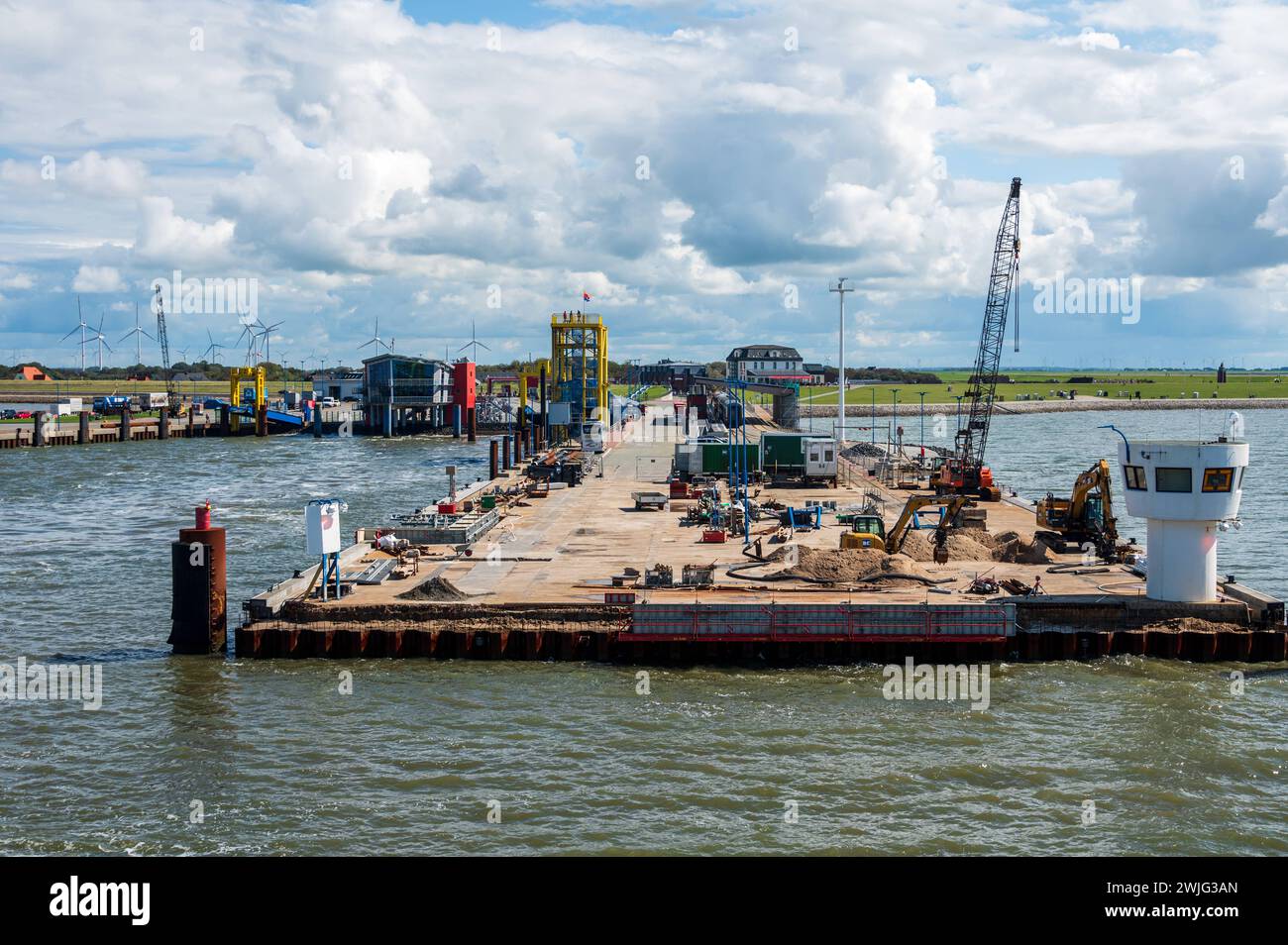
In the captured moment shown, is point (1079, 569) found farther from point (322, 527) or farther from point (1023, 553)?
point (322, 527)

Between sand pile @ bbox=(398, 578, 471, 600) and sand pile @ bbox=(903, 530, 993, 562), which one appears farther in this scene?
sand pile @ bbox=(903, 530, 993, 562)

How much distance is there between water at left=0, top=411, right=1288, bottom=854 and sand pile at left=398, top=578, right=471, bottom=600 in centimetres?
406

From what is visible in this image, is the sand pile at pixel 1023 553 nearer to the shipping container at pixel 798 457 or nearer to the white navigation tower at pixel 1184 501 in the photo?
the white navigation tower at pixel 1184 501

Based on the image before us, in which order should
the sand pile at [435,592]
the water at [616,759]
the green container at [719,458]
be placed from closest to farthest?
the water at [616,759] < the sand pile at [435,592] < the green container at [719,458]

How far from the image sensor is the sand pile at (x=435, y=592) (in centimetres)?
4856

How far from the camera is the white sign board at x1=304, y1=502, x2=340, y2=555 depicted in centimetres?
4752

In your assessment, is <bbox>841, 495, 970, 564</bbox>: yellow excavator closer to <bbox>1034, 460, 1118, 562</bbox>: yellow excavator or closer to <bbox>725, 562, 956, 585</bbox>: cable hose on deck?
<bbox>1034, 460, 1118, 562</bbox>: yellow excavator

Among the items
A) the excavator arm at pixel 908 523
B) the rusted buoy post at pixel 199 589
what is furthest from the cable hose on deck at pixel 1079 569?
the rusted buoy post at pixel 199 589

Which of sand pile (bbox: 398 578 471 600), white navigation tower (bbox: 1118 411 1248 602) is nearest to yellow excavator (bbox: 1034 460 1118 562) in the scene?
white navigation tower (bbox: 1118 411 1248 602)

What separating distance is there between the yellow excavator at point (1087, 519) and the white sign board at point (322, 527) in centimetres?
3546

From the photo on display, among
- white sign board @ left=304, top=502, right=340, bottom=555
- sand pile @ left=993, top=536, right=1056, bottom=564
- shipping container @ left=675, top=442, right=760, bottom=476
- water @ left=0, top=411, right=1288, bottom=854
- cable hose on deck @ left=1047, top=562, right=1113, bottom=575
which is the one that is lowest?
water @ left=0, top=411, right=1288, bottom=854

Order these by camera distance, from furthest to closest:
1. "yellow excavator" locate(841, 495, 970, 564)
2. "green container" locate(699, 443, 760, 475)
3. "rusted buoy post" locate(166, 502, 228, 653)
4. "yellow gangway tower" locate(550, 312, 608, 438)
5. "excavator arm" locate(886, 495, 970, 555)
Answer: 1. "yellow gangway tower" locate(550, 312, 608, 438)
2. "green container" locate(699, 443, 760, 475)
3. "excavator arm" locate(886, 495, 970, 555)
4. "yellow excavator" locate(841, 495, 970, 564)
5. "rusted buoy post" locate(166, 502, 228, 653)
